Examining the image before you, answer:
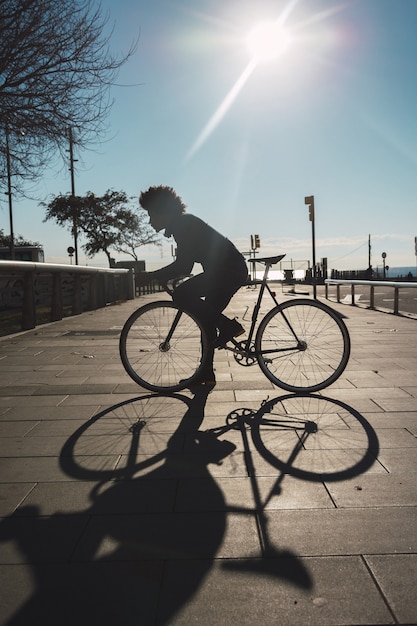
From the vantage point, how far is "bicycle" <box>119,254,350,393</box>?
457 centimetres

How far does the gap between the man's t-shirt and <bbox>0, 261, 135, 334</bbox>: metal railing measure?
424 cm

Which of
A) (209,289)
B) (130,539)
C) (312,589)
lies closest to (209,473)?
(130,539)

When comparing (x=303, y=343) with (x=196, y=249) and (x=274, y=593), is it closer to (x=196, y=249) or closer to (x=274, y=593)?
(x=196, y=249)

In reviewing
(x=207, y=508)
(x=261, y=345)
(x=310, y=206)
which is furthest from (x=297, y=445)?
(x=310, y=206)

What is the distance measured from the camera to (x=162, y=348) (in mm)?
4762

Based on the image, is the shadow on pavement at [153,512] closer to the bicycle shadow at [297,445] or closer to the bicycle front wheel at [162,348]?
the bicycle shadow at [297,445]

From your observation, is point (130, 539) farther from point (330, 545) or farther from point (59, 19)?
point (59, 19)

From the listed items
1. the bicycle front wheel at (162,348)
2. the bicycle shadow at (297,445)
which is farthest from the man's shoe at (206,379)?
the bicycle shadow at (297,445)

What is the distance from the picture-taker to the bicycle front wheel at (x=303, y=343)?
4547 mm

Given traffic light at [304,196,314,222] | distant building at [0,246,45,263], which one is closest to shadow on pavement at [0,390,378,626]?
traffic light at [304,196,314,222]

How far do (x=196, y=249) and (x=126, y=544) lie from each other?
2.88 meters

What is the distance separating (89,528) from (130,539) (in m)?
0.20

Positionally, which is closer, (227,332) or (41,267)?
(227,332)

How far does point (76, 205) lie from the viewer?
39.4m
